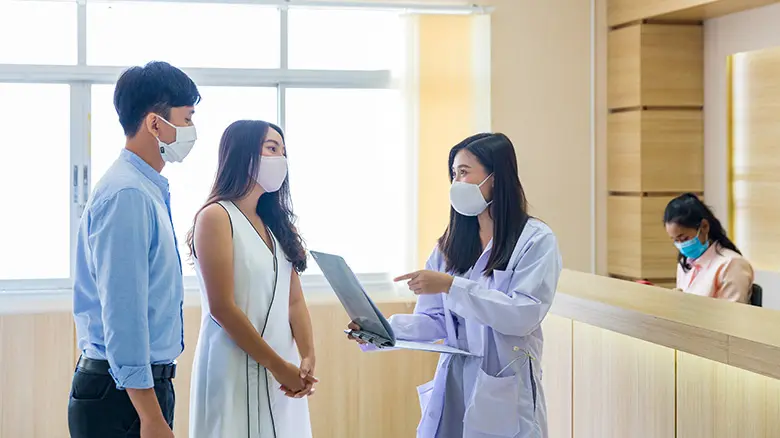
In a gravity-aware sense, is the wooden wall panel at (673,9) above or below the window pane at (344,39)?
above

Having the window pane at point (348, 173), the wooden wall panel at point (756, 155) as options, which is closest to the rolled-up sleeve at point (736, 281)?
the wooden wall panel at point (756, 155)

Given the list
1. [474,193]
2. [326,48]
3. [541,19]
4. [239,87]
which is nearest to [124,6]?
[239,87]

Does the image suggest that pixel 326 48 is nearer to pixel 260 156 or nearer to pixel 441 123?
pixel 441 123

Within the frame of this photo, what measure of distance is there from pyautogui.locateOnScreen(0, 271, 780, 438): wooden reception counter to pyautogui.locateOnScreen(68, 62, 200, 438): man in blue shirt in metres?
1.37

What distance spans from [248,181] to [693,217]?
2.35m

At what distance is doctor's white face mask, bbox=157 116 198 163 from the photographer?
2.07m

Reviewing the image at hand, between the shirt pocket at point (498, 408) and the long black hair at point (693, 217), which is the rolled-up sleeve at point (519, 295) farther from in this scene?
the long black hair at point (693, 217)

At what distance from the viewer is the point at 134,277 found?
1867 mm

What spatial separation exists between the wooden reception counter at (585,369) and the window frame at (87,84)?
0.10 meters

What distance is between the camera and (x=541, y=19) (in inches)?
195

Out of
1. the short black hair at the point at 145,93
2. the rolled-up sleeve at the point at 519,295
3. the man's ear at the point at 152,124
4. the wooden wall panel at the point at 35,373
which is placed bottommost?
the wooden wall panel at the point at 35,373

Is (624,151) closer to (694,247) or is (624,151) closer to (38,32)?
(694,247)

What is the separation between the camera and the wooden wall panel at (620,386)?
8.60ft

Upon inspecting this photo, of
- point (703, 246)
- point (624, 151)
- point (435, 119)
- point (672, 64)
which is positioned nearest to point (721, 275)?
point (703, 246)
